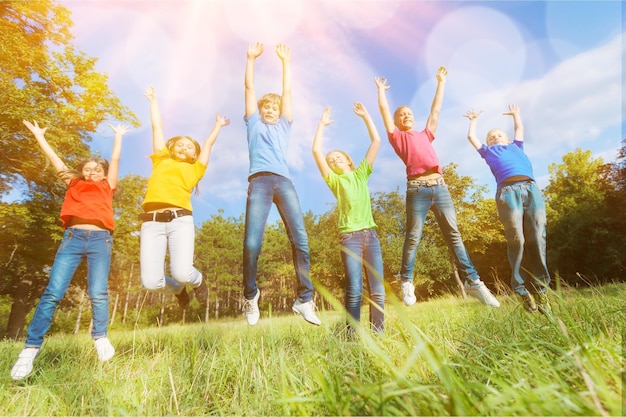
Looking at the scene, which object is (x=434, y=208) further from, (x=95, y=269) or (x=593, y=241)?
(x=593, y=241)

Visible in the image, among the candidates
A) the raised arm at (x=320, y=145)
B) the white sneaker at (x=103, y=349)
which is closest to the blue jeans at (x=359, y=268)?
the raised arm at (x=320, y=145)

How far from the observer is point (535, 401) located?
37.3 inches

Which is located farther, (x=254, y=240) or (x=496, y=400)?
(x=254, y=240)

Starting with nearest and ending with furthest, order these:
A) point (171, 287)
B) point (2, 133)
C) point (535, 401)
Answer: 1. point (535, 401)
2. point (171, 287)
3. point (2, 133)

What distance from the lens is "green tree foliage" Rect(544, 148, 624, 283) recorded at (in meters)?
22.9

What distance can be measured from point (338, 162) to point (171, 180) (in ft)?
7.99

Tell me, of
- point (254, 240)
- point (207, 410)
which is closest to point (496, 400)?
point (207, 410)

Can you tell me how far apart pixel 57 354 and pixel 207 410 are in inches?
117

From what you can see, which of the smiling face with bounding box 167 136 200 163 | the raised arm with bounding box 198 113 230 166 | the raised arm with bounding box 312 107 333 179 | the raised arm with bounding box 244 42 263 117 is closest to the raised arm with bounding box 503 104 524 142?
the raised arm with bounding box 312 107 333 179

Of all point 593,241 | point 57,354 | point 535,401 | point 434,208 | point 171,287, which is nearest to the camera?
point 535,401

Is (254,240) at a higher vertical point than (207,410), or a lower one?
higher

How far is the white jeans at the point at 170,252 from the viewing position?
3881 mm

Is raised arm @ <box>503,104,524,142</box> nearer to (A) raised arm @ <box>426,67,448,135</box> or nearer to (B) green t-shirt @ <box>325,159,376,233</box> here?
(A) raised arm @ <box>426,67,448,135</box>

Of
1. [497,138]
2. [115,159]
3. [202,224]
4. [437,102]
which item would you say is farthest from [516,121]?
[202,224]
